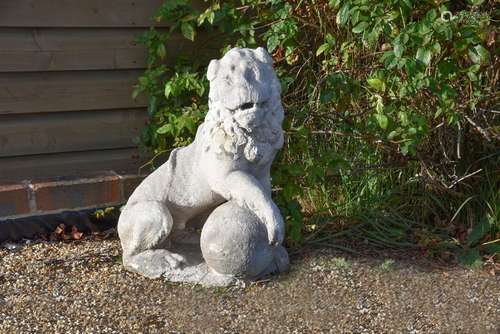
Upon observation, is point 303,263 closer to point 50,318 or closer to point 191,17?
point 50,318

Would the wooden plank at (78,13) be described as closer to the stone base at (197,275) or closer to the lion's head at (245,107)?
the lion's head at (245,107)

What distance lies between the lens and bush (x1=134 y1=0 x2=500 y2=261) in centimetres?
368

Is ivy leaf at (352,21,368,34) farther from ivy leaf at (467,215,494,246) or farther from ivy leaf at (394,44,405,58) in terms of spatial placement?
ivy leaf at (467,215,494,246)

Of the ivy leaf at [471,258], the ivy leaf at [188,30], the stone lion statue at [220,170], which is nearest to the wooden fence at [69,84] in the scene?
the ivy leaf at [188,30]

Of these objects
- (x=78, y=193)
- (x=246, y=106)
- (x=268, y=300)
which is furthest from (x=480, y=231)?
(x=78, y=193)

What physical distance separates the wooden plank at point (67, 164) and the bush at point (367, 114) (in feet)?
0.70

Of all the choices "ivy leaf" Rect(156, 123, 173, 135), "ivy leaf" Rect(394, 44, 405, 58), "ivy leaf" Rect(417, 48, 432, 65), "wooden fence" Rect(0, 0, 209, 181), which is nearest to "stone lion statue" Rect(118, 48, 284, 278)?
"ivy leaf" Rect(394, 44, 405, 58)

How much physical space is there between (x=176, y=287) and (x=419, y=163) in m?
1.91

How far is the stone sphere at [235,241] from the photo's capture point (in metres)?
3.05

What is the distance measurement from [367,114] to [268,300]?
1.61 metres

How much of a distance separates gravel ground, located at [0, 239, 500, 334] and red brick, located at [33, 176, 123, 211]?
2.15 ft

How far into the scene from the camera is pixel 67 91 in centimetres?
440

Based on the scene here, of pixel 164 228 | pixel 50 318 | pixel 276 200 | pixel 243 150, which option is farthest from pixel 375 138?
pixel 50 318

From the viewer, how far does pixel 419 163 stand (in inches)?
168
